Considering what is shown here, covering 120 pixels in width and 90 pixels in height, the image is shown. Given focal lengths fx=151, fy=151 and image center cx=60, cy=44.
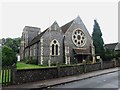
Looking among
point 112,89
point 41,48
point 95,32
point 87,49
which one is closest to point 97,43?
point 95,32

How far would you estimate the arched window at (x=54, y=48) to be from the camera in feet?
102

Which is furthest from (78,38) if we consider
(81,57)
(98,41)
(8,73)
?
(8,73)

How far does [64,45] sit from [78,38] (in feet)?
15.4

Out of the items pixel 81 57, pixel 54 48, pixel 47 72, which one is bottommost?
pixel 47 72

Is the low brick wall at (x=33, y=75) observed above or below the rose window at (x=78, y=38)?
below

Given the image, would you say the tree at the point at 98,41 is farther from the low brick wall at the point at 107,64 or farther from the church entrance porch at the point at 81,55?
the low brick wall at the point at 107,64

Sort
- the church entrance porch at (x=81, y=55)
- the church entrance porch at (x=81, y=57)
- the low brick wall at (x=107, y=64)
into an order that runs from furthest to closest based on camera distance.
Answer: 1. the church entrance porch at (x=81, y=57)
2. the church entrance porch at (x=81, y=55)
3. the low brick wall at (x=107, y=64)

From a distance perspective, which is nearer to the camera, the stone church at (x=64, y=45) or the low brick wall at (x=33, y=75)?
the low brick wall at (x=33, y=75)

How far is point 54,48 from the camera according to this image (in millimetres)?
31312

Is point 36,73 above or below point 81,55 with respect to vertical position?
below

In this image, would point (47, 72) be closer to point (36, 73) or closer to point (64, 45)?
point (36, 73)

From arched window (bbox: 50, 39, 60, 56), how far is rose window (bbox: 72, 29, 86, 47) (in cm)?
431

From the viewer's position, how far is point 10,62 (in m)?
23.7

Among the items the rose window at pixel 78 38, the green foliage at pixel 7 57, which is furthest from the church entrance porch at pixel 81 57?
the green foliage at pixel 7 57
